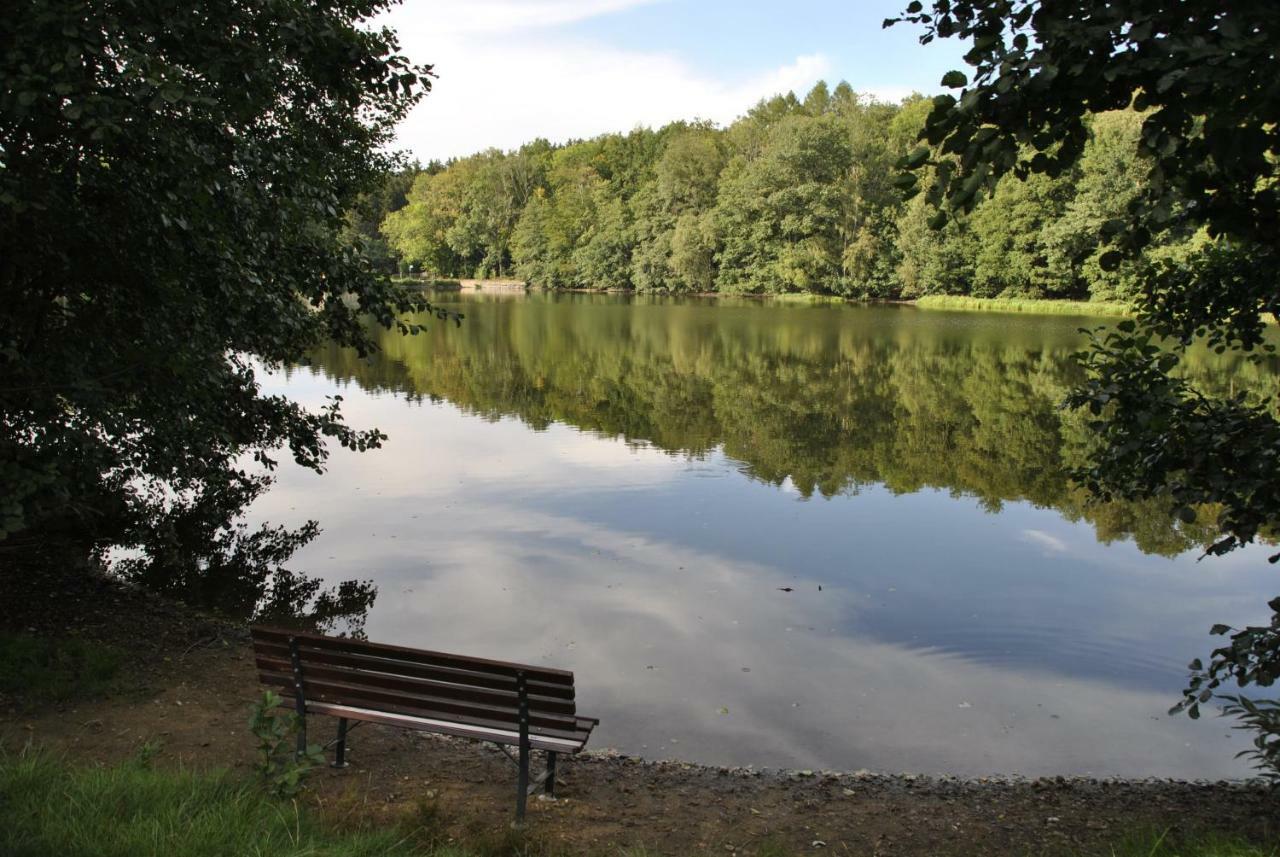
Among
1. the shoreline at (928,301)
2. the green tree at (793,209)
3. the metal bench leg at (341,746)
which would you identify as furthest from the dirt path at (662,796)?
the green tree at (793,209)

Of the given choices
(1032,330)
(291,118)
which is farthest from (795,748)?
(1032,330)

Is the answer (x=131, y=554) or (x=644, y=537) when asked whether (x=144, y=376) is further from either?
(x=644, y=537)

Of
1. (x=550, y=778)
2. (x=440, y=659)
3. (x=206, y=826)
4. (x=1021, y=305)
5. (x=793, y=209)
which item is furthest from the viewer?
(x=793, y=209)

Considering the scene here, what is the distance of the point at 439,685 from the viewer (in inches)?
195

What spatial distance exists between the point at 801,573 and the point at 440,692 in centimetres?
641

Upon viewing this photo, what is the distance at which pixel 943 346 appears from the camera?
3750 cm

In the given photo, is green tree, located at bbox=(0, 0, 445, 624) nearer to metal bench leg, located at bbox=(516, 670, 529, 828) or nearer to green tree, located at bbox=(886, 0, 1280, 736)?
metal bench leg, located at bbox=(516, 670, 529, 828)

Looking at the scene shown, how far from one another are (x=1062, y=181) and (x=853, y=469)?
51333 mm

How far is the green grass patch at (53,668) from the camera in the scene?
6086 mm

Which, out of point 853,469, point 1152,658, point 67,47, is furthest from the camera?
point 853,469

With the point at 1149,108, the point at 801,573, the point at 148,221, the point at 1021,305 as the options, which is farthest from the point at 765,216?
the point at 1149,108

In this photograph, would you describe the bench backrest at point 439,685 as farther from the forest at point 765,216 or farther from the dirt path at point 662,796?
the forest at point 765,216

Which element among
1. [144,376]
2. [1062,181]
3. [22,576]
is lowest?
[22,576]

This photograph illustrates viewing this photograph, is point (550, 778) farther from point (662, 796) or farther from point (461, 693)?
point (461, 693)
